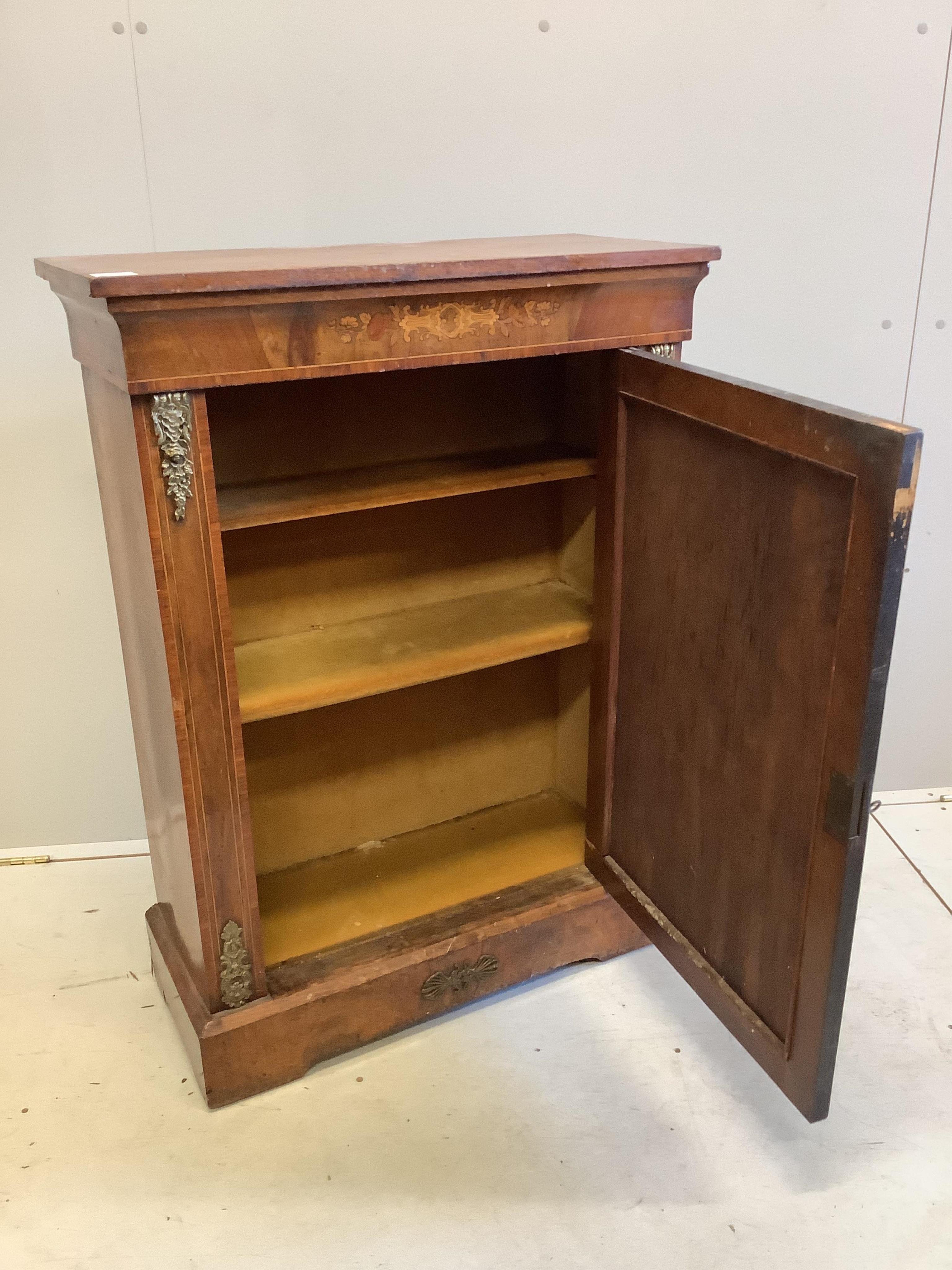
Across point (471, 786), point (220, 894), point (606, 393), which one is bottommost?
point (471, 786)

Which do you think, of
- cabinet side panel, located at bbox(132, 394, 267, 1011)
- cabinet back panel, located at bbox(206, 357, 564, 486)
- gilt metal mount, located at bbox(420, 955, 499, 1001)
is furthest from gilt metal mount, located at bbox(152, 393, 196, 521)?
gilt metal mount, located at bbox(420, 955, 499, 1001)

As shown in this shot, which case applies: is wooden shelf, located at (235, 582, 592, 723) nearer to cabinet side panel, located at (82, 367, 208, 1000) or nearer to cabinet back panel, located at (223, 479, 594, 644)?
cabinet back panel, located at (223, 479, 594, 644)

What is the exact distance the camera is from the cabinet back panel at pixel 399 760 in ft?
6.07

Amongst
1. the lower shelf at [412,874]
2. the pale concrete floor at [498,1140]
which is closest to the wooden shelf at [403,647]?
the lower shelf at [412,874]

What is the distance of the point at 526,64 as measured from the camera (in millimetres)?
1747

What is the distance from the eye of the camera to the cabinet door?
1.02 meters

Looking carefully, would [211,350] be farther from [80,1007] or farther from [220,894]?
[80,1007]

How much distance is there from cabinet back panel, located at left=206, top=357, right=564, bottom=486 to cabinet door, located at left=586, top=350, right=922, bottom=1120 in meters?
0.34

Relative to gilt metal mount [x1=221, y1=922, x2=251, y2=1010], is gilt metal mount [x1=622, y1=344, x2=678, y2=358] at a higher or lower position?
higher

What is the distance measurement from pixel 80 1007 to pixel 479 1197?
2.66ft

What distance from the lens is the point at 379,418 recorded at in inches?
66.4

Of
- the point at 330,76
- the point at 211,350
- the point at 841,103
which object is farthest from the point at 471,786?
the point at 841,103

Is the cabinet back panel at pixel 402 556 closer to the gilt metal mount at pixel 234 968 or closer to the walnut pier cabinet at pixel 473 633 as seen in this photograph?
the walnut pier cabinet at pixel 473 633

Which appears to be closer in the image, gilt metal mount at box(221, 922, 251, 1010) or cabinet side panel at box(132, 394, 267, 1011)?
cabinet side panel at box(132, 394, 267, 1011)
